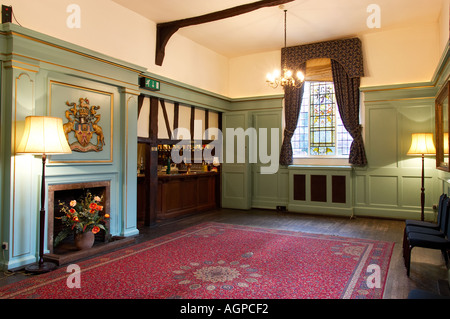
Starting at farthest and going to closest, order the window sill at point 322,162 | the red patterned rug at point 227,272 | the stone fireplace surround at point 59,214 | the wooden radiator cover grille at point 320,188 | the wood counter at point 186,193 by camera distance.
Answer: the window sill at point 322,162, the wooden radiator cover grille at point 320,188, the wood counter at point 186,193, the stone fireplace surround at point 59,214, the red patterned rug at point 227,272

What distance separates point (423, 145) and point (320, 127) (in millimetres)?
2417

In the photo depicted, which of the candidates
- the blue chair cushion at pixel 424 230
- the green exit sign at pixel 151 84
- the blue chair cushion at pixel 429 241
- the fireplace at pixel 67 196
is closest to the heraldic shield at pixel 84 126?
the fireplace at pixel 67 196

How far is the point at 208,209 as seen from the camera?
809cm

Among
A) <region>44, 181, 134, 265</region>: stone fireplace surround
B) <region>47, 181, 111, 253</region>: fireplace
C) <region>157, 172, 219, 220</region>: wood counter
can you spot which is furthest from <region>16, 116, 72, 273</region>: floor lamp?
<region>157, 172, 219, 220</region>: wood counter

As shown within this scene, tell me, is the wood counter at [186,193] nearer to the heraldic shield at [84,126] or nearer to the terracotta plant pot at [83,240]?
the heraldic shield at [84,126]

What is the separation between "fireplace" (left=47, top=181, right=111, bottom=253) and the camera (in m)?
4.26

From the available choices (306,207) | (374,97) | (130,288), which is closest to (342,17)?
(374,97)

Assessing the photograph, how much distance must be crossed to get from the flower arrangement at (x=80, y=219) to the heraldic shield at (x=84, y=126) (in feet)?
2.31

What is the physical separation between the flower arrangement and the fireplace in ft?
0.42

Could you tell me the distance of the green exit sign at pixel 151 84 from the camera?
5.70m

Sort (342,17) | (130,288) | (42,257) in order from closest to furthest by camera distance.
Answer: (130,288)
(42,257)
(342,17)
